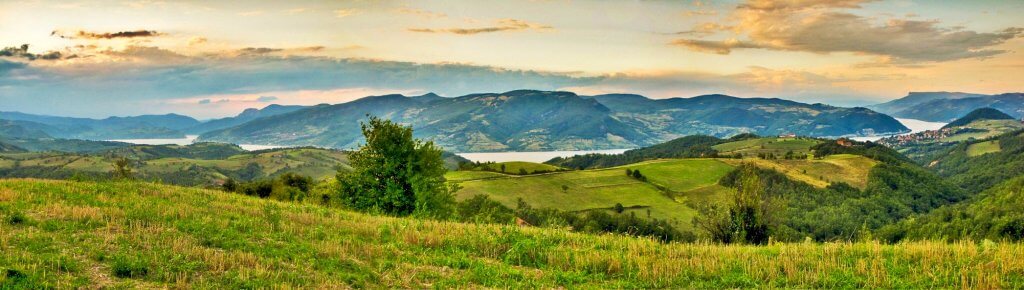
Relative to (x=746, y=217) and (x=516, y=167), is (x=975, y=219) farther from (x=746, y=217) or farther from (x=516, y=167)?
(x=746, y=217)

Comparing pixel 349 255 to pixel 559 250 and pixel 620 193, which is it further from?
pixel 620 193

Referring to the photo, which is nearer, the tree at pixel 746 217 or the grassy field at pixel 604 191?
the tree at pixel 746 217

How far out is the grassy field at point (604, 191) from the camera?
136 m

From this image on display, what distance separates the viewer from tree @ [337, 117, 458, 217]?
135 feet

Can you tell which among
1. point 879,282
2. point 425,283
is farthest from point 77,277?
point 879,282

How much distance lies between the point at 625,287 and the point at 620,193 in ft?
473

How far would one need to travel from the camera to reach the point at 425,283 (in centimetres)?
1191

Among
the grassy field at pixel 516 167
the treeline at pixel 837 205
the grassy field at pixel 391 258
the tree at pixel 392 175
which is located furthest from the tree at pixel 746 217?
the grassy field at pixel 516 167

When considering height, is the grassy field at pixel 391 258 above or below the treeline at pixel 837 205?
above

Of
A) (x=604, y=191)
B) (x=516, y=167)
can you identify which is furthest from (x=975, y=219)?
(x=516, y=167)

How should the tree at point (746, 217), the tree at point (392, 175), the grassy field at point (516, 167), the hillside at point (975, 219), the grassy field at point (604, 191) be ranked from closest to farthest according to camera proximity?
the tree at point (746, 217)
the tree at point (392, 175)
the hillside at point (975, 219)
the grassy field at point (604, 191)
the grassy field at point (516, 167)

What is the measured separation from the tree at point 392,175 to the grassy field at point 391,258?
23387 millimetres

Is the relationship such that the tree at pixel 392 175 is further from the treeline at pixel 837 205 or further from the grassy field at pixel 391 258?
the treeline at pixel 837 205

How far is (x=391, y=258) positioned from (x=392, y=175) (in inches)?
1153
